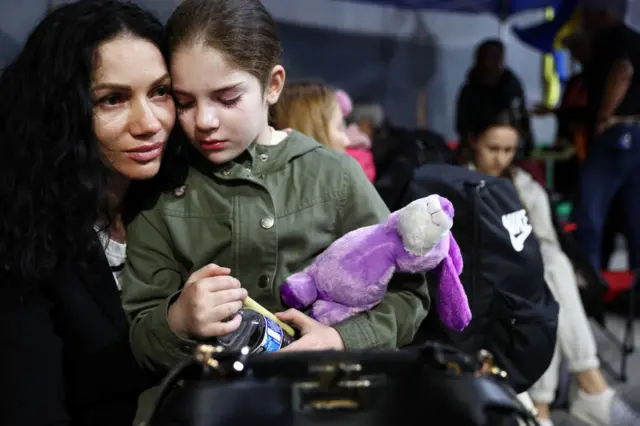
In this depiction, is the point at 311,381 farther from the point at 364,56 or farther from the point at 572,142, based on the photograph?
the point at 364,56

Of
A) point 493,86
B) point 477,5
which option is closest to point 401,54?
point 477,5

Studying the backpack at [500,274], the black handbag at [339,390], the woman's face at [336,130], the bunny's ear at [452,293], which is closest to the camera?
the black handbag at [339,390]

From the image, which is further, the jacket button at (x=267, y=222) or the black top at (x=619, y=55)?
the black top at (x=619, y=55)

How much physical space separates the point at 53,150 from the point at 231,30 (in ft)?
1.22

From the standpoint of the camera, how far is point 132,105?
1411 mm

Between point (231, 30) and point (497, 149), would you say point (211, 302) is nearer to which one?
point (231, 30)

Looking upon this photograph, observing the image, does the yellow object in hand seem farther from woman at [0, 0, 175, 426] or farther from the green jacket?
woman at [0, 0, 175, 426]

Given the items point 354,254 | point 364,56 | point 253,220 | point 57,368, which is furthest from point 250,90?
point 364,56

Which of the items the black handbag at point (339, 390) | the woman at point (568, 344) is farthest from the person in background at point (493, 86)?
the black handbag at point (339, 390)

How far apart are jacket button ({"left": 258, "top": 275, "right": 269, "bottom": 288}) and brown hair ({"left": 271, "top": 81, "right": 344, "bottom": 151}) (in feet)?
4.17

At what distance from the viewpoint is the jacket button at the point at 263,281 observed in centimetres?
142

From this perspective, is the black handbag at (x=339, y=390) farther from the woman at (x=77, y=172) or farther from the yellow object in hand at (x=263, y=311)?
the woman at (x=77, y=172)

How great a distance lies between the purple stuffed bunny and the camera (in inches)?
51.3

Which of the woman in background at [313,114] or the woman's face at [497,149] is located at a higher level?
the woman in background at [313,114]
